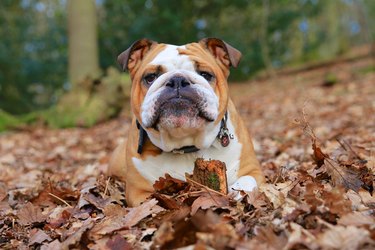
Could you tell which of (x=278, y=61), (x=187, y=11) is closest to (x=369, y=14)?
(x=278, y=61)

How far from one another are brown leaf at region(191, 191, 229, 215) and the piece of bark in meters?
0.13

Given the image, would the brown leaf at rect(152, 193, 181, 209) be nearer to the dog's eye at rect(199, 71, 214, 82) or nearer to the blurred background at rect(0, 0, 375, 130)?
the dog's eye at rect(199, 71, 214, 82)

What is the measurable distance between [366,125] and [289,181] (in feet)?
12.3

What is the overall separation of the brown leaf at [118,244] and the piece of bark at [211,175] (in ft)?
2.66

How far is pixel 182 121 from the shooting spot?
10.3ft

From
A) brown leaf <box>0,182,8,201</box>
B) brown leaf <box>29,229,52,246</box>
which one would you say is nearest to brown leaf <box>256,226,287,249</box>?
brown leaf <box>29,229,52,246</box>

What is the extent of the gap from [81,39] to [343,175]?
9.79m

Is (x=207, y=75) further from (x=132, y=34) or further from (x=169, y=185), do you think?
(x=132, y=34)

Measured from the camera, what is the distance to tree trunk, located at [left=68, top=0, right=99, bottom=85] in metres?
11.8

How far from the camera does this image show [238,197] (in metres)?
3.03

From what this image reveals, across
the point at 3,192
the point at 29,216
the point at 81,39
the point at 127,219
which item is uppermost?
the point at 127,219

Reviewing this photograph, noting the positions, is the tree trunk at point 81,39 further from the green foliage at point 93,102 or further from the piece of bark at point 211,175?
the piece of bark at point 211,175

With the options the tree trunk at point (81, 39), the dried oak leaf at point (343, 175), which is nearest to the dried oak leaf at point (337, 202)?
the dried oak leaf at point (343, 175)


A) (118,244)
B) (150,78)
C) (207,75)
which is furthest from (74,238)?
(207,75)
